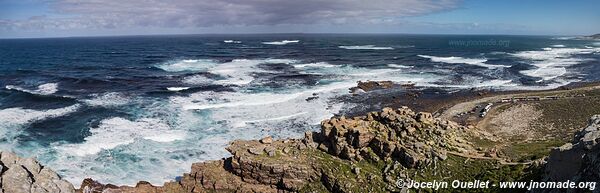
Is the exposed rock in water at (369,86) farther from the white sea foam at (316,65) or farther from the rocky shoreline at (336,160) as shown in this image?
the rocky shoreline at (336,160)

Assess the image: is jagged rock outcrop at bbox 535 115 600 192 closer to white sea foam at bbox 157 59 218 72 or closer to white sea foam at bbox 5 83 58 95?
white sea foam at bbox 5 83 58 95

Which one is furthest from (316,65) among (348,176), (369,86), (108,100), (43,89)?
(348,176)

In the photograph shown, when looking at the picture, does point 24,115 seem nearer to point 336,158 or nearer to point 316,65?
point 336,158

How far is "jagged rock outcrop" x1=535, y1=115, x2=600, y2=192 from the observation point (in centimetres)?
1514

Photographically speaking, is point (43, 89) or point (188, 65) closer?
point (43, 89)

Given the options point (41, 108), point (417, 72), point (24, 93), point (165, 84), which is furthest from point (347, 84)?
point (24, 93)

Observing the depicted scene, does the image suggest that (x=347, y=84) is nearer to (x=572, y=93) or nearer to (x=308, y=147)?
(x=572, y=93)

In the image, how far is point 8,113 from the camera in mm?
50000

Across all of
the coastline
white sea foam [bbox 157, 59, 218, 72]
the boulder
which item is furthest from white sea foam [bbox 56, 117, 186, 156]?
white sea foam [bbox 157, 59, 218, 72]

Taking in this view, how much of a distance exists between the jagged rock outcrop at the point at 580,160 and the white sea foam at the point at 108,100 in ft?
157

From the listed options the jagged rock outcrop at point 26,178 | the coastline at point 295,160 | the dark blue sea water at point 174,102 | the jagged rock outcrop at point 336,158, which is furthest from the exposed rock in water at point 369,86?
the jagged rock outcrop at point 26,178

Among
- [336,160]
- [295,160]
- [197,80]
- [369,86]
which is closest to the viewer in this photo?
[295,160]

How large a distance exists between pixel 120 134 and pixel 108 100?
17774 millimetres

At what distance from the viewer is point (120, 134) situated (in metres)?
41.1
